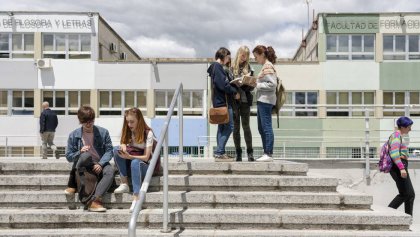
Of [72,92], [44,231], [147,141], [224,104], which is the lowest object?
[44,231]

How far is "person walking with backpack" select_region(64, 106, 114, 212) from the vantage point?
5738mm

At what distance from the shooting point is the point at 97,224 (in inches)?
217

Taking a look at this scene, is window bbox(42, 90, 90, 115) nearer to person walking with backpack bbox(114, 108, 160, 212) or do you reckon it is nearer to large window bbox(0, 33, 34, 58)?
large window bbox(0, 33, 34, 58)

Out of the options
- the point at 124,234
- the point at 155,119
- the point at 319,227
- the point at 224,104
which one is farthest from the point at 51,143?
the point at 155,119

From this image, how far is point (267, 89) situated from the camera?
22.7 ft

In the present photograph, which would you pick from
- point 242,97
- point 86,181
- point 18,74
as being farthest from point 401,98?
point 86,181

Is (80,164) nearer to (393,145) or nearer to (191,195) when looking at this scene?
(191,195)

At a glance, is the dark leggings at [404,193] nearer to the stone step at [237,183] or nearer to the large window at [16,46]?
the stone step at [237,183]

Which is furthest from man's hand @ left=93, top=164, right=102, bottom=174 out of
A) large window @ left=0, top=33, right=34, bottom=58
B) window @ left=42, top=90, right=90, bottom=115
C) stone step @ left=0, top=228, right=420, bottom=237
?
large window @ left=0, top=33, right=34, bottom=58

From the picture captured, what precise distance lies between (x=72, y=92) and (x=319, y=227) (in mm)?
23392

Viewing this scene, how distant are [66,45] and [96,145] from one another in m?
22.5

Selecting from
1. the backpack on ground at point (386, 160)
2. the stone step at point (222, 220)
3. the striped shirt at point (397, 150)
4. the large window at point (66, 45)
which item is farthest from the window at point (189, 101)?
the stone step at point (222, 220)

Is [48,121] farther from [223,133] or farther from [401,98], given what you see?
[401,98]

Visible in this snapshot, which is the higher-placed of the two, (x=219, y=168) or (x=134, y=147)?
(x=134, y=147)
